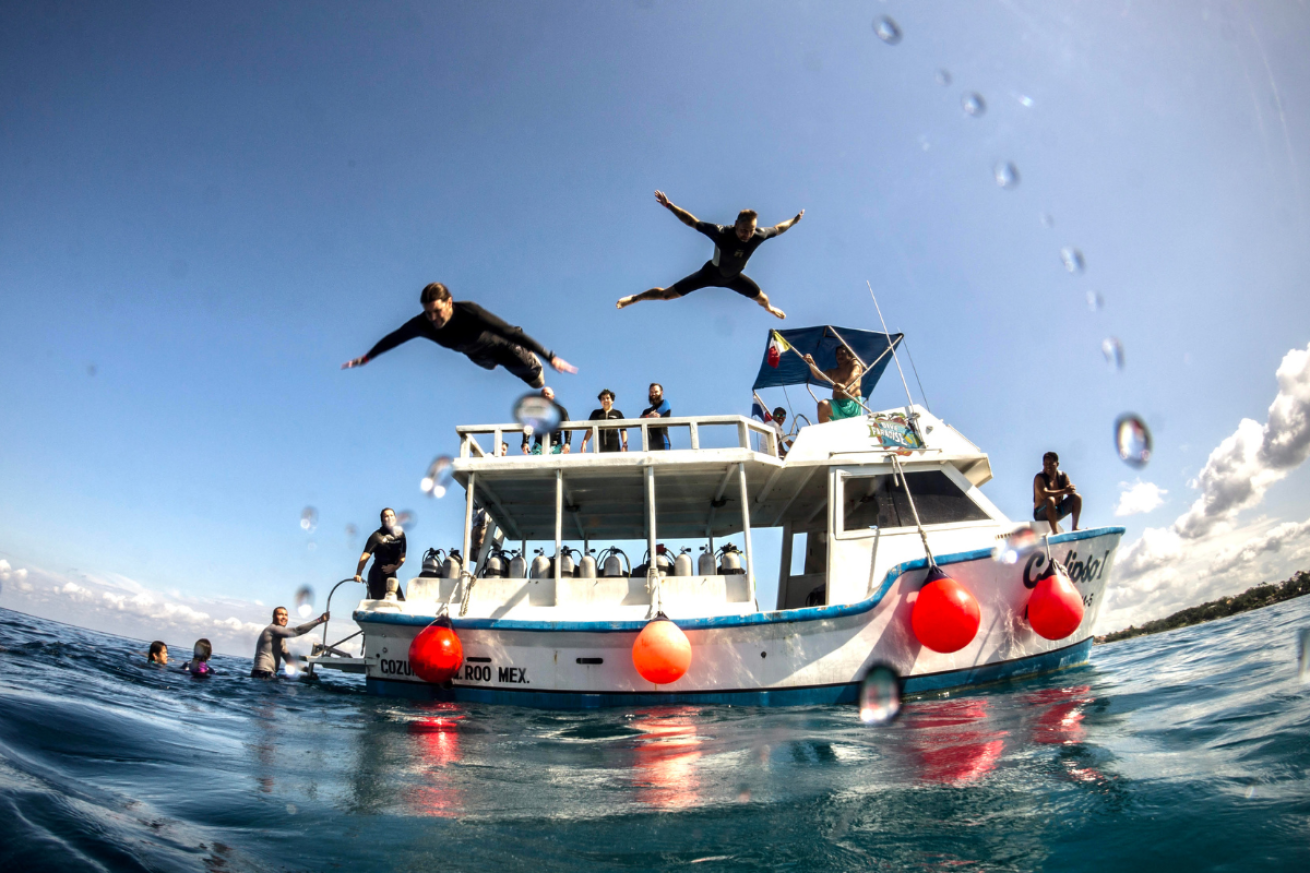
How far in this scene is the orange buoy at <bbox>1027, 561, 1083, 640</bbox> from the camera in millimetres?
7023

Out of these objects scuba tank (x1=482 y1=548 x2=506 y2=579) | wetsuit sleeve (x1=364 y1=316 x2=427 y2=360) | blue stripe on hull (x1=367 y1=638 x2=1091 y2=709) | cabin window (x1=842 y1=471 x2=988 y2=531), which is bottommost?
blue stripe on hull (x1=367 y1=638 x2=1091 y2=709)

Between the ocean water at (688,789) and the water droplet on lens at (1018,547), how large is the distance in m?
1.87

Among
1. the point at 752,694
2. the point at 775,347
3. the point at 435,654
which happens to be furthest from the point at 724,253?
the point at 435,654

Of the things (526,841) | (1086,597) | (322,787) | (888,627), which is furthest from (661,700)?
(1086,597)

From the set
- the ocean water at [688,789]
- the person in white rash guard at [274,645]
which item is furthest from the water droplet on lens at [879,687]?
the person in white rash guard at [274,645]

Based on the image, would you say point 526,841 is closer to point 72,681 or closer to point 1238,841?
point 1238,841

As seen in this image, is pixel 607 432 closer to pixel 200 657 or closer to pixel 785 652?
pixel 785 652

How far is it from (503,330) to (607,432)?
3.78 metres

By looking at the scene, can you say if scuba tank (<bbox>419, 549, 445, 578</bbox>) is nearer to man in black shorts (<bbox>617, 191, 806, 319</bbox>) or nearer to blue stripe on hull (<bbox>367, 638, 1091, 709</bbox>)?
blue stripe on hull (<bbox>367, 638, 1091, 709</bbox>)

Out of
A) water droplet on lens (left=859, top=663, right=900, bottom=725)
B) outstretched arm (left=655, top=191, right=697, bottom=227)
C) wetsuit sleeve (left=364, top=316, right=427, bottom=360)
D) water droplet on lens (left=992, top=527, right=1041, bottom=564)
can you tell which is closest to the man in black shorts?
outstretched arm (left=655, top=191, right=697, bottom=227)

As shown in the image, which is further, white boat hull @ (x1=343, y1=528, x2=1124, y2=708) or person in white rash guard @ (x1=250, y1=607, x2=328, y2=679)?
person in white rash guard @ (x1=250, y1=607, x2=328, y2=679)

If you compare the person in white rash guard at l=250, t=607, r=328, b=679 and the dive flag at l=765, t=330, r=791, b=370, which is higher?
the dive flag at l=765, t=330, r=791, b=370

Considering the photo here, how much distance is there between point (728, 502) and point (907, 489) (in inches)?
124

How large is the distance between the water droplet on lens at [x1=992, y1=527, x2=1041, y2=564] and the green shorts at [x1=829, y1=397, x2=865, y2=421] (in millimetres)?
2547
